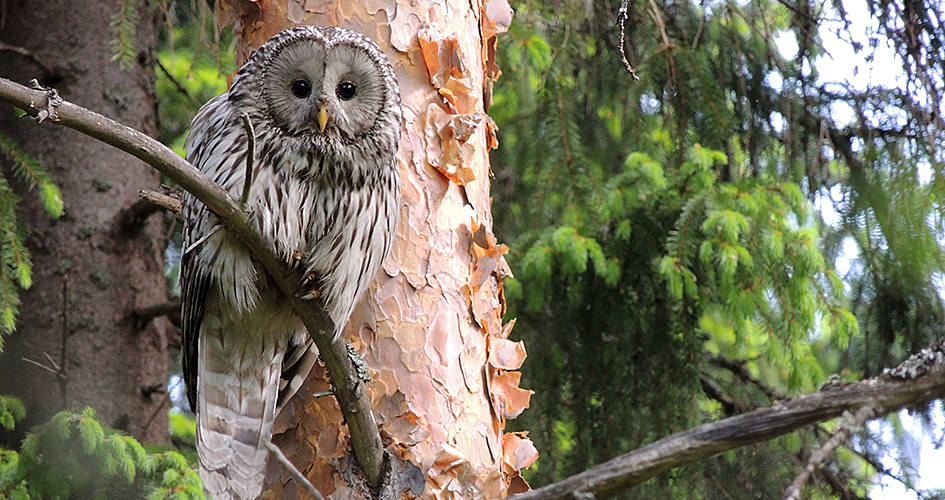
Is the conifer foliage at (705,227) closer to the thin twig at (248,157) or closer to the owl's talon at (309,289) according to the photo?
the owl's talon at (309,289)

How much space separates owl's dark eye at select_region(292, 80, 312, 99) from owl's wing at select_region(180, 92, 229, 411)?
0.19m

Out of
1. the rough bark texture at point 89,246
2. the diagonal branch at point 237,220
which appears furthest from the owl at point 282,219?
the rough bark texture at point 89,246

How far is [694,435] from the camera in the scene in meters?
1.06

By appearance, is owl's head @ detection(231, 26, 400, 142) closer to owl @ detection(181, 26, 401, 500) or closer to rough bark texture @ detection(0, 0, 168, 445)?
owl @ detection(181, 26, 401, 500)

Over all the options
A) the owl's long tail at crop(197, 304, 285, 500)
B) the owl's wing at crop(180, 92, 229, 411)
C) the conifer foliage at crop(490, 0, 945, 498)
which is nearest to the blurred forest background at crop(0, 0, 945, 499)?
the conifer foliage at crop(490, 0, 945, 498)

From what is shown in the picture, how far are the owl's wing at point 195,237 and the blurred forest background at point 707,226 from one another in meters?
0.94

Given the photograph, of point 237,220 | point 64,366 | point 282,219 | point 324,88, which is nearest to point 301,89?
point 324,88

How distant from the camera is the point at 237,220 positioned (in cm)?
151

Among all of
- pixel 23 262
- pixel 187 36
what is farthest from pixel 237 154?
pixel 187 36

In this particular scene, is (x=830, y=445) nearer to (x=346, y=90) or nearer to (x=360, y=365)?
(x=360, y=365)

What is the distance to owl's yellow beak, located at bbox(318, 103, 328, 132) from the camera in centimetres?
197

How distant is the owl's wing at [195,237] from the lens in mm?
2020

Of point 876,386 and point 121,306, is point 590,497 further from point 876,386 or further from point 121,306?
point 121,306

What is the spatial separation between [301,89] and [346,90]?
0.11m
